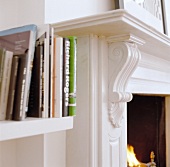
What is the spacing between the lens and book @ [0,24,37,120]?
0.74m

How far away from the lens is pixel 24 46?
775 mm

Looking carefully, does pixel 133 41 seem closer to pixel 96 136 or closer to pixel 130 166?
pixel 96 136

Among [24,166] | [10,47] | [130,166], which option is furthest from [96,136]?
[130,166]

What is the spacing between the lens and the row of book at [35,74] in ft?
2.41

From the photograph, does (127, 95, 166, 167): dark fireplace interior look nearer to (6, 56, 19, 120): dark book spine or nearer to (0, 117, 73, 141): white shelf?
(0, 117, 73, 141): white shelf

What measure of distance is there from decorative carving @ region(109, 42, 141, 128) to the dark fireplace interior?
3.12ft

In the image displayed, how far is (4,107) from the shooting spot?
738 millimetres

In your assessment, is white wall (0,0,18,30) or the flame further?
the flame

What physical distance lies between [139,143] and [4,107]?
1589 millimetres

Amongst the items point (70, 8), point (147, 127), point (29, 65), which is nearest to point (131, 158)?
point (147, 127)

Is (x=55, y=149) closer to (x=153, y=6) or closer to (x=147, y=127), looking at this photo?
(x=153, y=6)

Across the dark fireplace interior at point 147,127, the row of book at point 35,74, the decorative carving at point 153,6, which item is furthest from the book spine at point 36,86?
the dark fireplace interior at point 147,127

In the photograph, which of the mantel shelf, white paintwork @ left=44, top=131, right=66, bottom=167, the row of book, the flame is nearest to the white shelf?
the row of book

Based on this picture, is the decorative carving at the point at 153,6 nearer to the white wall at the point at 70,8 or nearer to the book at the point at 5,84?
the white wall at the point at 70,8
